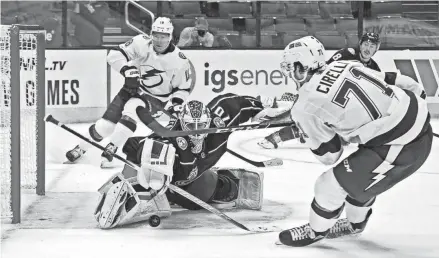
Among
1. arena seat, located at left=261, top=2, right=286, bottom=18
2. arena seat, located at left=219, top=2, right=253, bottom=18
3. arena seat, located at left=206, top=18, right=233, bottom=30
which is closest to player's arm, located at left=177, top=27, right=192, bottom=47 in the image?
A: arena seat, located at left=206, top=18, right=233, bottom=30

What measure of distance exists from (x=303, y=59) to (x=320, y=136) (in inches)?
11.8

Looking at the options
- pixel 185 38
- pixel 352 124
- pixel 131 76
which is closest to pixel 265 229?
pixel 352 124

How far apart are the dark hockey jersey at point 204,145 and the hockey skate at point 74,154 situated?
1657mm

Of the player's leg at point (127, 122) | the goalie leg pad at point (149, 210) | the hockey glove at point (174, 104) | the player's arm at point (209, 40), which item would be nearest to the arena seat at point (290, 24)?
the player's arm at point (209, 40)

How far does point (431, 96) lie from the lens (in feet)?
26.8

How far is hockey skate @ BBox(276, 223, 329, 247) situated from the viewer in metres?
3.45

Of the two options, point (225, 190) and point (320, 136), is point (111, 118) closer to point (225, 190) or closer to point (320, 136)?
point (225, 190)

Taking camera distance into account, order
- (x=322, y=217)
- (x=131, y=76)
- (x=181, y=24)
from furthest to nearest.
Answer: (x=181, y=24) < (x=131, y=76) < (x=322, y=217)

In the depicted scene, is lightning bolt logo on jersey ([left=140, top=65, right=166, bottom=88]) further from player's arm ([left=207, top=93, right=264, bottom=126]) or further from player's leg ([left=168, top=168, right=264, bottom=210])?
player's leg ([left=168, top=168, right=264, bottom=210])

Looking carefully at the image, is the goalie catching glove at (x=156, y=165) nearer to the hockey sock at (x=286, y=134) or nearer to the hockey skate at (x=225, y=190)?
the hockey skate at (x=225, y=190)

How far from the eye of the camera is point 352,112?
10.5 feet

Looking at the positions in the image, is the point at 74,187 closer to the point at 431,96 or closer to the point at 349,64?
the point at 349,64

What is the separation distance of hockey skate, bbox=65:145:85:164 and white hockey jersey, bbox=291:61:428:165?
2851 millimetres

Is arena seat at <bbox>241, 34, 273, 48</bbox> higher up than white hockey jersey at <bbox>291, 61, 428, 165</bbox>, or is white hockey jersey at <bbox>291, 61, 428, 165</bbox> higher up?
arena seat at <bbox>241, 34, 273, 48</bbox>
